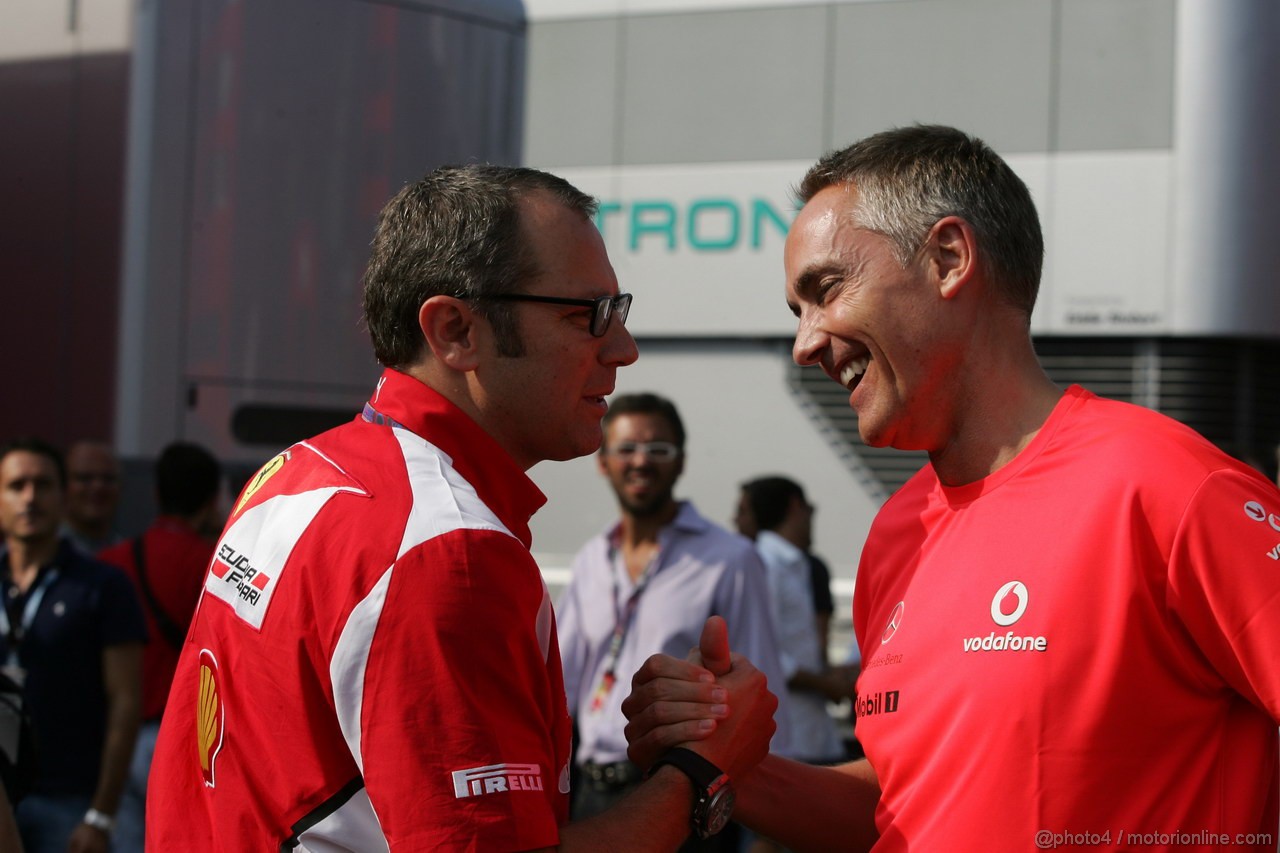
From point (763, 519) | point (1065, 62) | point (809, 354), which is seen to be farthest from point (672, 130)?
point (809, 354)

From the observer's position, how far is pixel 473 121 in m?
6.63

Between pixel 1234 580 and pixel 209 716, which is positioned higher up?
pixel 1234 580

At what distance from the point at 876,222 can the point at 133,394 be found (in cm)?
436

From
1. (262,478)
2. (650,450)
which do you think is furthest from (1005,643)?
(650,450)

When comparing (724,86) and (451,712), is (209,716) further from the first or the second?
(724,86)

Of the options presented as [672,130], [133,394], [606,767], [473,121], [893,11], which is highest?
[893,11]

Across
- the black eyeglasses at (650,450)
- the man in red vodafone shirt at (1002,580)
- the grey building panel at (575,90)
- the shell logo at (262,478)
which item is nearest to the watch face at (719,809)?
the man in red vodafone shirt at (1002,580)

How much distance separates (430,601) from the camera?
75.2 inches

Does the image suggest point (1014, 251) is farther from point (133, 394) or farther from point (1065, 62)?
point (1065, 62)

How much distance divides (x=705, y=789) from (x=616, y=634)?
3.21m

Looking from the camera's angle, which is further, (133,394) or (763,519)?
(763,519)

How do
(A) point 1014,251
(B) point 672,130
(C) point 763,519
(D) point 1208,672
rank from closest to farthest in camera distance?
(D) point 1208,672 → (A) point 1014,251 → (C) point 763,519 → (B) point 672,130

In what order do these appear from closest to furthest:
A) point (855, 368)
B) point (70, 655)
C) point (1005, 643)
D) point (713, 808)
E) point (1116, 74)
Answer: point (1005, 643) < point (713, 808) < point (855, 368) < point (70, 655) < point (1116, 74)

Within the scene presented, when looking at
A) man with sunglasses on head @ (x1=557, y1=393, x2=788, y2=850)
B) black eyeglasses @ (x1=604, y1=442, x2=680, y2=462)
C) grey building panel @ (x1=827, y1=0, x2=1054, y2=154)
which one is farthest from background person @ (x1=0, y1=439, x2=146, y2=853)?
grey building panel @ (x1=827, y1=0, x2=1054, y2=154)
